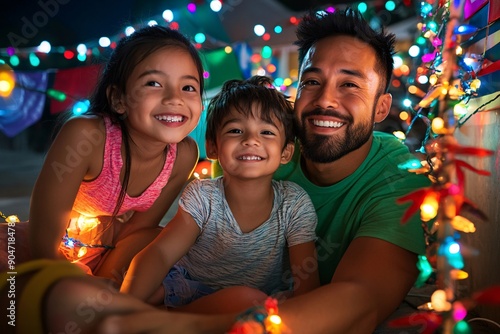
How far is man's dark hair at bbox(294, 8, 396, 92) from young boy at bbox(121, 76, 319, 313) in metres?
0.36

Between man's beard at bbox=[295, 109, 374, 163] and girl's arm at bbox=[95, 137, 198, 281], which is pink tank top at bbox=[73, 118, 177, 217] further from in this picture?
man's beard at bbox=[295, 109, 374, 163]

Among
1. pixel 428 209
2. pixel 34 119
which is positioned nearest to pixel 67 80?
pixel 34 119

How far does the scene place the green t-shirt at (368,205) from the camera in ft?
4.94

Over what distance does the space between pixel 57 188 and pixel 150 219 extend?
0.42 meters

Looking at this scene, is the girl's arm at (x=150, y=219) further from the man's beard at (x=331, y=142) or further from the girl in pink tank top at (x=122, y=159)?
the man's beard at (x=331, y=142)

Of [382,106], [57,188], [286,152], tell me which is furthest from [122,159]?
[382,106]

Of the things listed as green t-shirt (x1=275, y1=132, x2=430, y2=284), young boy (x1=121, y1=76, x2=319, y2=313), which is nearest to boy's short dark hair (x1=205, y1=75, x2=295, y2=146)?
young boy (x1=121, y1=76, x2=319, y2=313)

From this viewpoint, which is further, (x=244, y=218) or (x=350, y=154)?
(x=350, y=154)

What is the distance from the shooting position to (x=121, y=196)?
5.85 ft

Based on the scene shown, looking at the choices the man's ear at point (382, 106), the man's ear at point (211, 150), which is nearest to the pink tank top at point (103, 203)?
the man's ear at point (211, 150)

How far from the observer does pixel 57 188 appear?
5.25 feet

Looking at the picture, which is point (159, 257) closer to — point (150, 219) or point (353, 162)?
point (150, 219)

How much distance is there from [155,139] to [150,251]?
435 mm

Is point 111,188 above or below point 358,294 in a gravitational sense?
above
